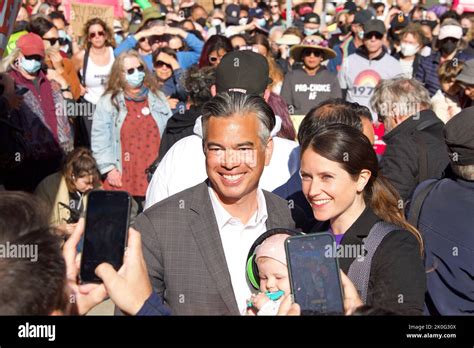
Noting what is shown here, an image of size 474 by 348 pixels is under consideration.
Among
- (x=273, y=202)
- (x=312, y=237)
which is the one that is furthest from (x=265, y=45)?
(x=312, y=237)

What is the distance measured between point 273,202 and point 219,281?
56 centimetres

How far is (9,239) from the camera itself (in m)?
2.25

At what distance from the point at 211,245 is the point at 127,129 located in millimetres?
4789

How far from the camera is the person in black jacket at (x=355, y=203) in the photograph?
3.34m

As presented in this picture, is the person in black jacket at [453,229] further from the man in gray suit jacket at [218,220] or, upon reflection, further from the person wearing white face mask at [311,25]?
the person wearing white face mask at [311,25]

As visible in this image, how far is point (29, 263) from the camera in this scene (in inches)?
87.9

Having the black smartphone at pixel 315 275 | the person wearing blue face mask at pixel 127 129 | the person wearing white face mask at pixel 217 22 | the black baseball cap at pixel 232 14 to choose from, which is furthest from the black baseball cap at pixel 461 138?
the black baseball cap at pixel 232 14

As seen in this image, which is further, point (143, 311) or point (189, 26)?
point (189, 26)

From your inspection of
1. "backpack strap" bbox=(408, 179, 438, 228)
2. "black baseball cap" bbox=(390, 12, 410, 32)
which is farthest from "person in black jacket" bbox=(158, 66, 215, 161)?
"black baseball cap" bbox=(390, 12, 410, 32)

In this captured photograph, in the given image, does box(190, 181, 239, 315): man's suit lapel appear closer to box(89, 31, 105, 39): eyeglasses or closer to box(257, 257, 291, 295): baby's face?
box(257, 257, 291, 295): baby's face

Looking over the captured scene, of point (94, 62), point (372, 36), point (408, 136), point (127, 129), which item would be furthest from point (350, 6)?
point (408, 136)

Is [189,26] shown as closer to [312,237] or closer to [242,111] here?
[242,111]
